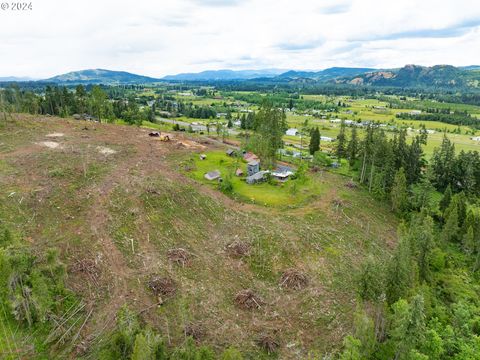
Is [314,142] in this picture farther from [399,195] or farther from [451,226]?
[451,226]

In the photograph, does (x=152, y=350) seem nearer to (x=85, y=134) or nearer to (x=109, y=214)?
(x=109, y=214)

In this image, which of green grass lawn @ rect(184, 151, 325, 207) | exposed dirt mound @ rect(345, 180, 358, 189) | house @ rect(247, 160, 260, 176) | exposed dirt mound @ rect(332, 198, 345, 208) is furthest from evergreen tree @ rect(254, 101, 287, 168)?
exposed dirt mound @ rect(332, 198, 345, 208)

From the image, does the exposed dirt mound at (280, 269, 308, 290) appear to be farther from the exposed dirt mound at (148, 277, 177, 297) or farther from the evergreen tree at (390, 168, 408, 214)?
the evergreen tree at (390, 168, 408, 214)

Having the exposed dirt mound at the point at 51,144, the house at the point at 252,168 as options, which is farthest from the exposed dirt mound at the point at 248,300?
the exposed dirt mound at the point at 51,144

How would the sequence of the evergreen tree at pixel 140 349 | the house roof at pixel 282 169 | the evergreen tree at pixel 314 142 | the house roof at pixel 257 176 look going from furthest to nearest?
the evergreen tree at pixel 314 142 → the house roof at pixel 282 169 → the house roof at pixel 257 176 → the evergreen tree at pixel 140 349

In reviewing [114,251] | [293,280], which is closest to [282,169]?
[293,280]

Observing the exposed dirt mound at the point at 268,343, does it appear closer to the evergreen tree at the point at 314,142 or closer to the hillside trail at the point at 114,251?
the hillside trail at the point at 114,251

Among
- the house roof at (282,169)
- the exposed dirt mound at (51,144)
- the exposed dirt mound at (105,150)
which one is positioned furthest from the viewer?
the house roof at (282,169)
